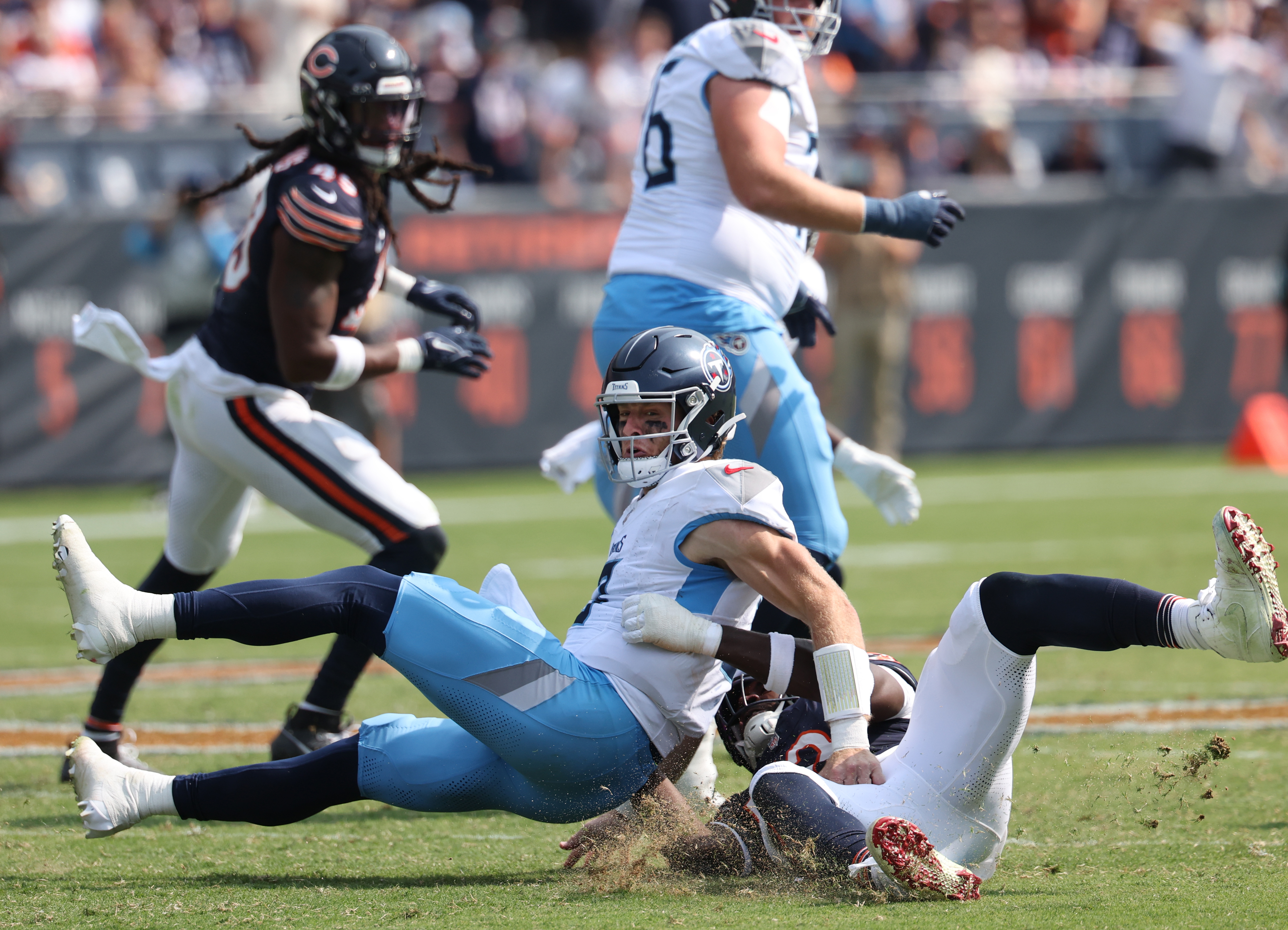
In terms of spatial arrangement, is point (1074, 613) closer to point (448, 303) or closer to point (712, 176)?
point (712, 176)

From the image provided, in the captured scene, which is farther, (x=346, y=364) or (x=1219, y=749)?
(x=346, y=364)

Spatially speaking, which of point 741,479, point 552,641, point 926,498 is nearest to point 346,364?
point 552,641

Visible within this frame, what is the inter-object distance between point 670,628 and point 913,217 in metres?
1.53

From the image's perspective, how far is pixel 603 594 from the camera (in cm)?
372

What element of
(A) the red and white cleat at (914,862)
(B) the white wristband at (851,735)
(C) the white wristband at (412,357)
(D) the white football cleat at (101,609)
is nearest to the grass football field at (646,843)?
(A) the red and white cleat at (914,862)

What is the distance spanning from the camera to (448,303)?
17.1ft

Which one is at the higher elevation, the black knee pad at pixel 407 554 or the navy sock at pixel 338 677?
the black knee pad at pixel 407 554

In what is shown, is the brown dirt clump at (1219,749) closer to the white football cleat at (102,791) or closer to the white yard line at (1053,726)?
the white yard line at (1053,726)

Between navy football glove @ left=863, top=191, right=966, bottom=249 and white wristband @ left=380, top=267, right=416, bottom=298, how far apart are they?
5.16 ft

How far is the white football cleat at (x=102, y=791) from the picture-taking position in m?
3.54

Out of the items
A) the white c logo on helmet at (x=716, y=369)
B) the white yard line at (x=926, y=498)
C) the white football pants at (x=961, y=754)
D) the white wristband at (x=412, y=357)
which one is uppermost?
the white c logo on helmet at (x=716, y=369)

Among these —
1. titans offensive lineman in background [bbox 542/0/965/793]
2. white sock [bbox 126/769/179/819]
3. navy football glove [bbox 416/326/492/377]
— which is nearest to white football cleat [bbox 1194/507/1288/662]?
titans offensive lineman in background [bbox 542/0/965/793]

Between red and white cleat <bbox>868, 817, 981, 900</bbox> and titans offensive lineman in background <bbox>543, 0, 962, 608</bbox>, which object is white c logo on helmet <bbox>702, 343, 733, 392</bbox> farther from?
red and white cleat <bbox>868, 817, 981, 900</bbox>

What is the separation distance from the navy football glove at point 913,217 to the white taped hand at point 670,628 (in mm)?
1385
